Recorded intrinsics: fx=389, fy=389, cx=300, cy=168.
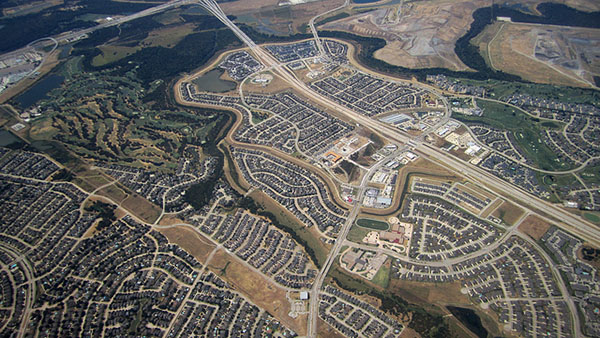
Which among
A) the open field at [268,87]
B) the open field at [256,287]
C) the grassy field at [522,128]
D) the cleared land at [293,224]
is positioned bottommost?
the open field at [256,287]

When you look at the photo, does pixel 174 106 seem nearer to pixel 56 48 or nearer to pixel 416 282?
pixel 56 48

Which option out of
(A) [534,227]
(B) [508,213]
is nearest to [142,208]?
(B) [508,213]

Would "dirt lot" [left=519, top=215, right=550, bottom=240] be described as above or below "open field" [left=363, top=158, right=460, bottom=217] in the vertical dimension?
above

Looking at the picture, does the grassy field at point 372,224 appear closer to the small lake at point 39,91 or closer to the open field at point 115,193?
the open field at point 115,193

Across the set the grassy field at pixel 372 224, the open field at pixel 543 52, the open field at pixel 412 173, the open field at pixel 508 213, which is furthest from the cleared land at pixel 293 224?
the open field at pixel 543 52

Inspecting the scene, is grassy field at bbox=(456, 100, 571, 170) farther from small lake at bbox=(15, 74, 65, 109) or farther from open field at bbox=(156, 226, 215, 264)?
small lake at bbox=(15, 74, 65, 109)

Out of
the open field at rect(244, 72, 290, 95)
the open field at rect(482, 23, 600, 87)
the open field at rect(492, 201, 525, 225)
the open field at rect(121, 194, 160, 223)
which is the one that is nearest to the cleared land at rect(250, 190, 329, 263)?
the open field at rect(121, 194, 160, 223)
